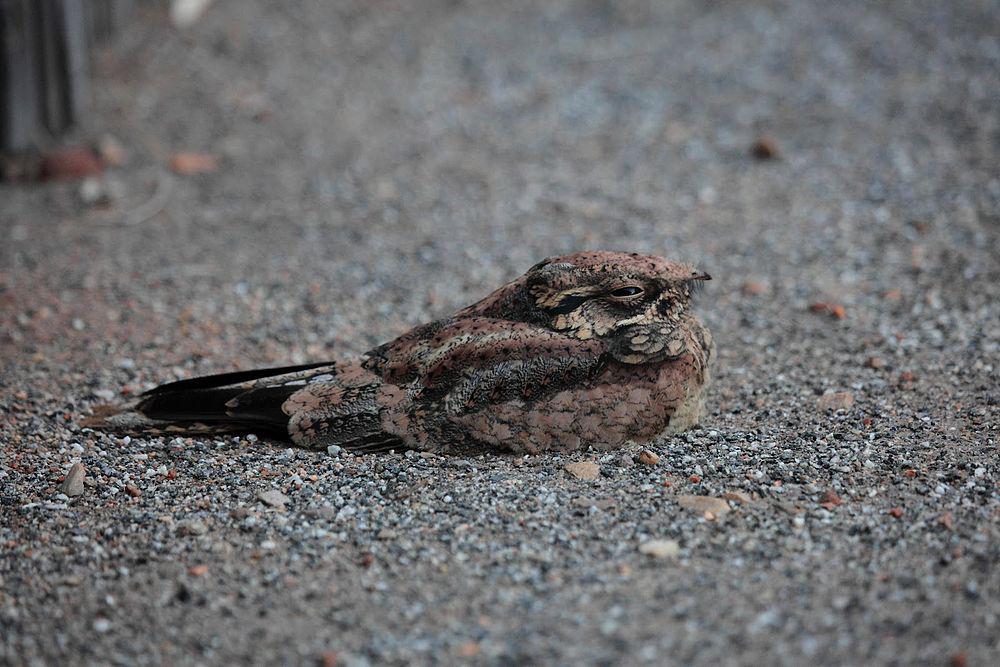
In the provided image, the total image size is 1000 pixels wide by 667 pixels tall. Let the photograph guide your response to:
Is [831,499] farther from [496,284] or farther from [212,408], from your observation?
[496,284]

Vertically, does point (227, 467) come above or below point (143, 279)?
below

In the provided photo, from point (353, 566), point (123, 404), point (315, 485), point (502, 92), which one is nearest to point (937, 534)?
point (353, 566)

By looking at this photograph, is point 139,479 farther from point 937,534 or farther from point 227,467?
point 937,534

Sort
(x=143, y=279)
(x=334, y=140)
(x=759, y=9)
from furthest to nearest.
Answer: (x=759, y=9) → (x=334, y=140) → (x=143, y=279)

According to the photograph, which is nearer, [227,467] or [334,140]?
[227,467]

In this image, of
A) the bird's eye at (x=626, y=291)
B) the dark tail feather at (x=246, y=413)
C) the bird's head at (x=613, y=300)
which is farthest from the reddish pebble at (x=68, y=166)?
the bird's eye at (x=626, y=291)

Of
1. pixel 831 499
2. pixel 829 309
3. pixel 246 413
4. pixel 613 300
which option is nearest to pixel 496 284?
pixel 829 309
